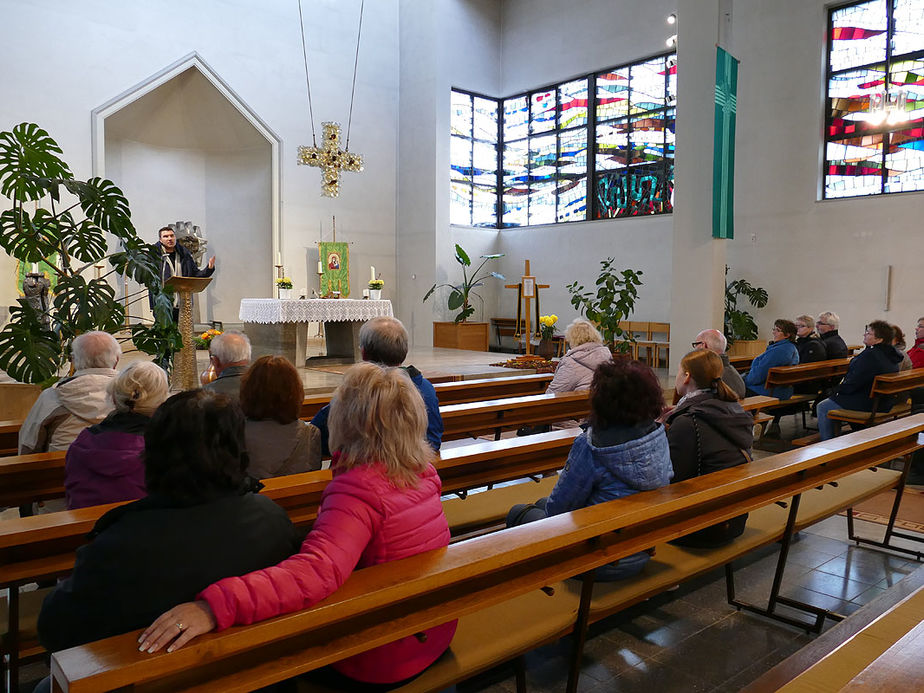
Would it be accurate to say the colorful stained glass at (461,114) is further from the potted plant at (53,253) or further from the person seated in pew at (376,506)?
the person seated in pew at (376,506)

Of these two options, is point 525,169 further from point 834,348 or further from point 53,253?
point 53,253

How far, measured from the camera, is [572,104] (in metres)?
12.8

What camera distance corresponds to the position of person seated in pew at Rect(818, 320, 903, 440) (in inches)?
207

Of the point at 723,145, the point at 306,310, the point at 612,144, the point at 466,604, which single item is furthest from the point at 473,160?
the point at 466,604

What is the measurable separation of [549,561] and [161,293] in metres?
3.45

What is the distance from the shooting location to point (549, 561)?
6.12 ft

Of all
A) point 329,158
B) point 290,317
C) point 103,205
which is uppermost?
point 329,158

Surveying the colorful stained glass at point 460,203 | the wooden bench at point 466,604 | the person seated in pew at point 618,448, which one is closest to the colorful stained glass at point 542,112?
the colorful stained glass at point 460,203

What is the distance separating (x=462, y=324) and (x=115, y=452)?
10413 millimetres

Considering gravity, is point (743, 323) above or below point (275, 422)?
above

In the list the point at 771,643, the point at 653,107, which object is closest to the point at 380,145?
the point at 653,107

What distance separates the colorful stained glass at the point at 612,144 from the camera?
12.0 metres

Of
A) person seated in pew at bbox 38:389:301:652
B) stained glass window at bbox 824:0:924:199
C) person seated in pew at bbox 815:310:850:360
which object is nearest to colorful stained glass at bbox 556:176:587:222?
stained glass window at bbox 824:0:924:199

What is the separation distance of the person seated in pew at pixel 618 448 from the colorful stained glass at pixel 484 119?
12.0 m
